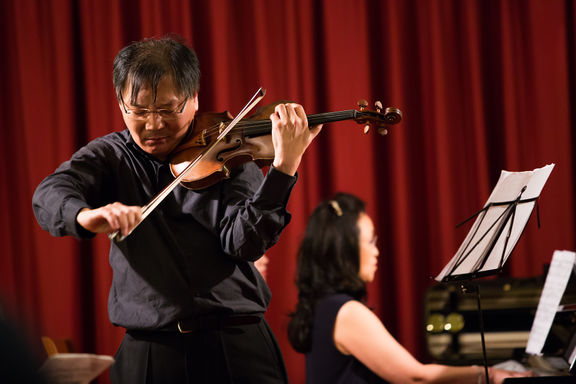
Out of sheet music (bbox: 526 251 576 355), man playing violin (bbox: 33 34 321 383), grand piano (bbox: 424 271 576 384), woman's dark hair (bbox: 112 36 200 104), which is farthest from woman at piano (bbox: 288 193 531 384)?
grand piano (bbox: 424 271 576 384)

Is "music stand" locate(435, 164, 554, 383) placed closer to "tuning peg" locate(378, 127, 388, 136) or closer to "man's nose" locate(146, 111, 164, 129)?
"tuning peg" locate(378, 127, 388, 136)

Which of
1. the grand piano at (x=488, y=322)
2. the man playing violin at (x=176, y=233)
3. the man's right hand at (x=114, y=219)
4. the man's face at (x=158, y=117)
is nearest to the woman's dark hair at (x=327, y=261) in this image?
the man playing violin at (x=176, y=233)

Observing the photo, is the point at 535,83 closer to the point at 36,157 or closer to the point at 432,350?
the point at 432,350

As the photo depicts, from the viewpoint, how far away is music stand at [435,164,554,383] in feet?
5.25

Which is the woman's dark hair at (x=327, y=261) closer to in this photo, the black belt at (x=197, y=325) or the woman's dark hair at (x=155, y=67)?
the black belt at (x=197, y=325)

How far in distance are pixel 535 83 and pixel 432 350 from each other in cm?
143

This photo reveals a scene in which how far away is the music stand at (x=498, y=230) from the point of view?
1602mm

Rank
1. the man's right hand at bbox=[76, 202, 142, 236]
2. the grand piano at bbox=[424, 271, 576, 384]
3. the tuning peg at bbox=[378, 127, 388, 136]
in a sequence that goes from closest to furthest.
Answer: the man's right hand at bbox=[76, 202, 142, 236] → the tuning peg at bbox=[378, 127, 388, 136] → the grand piano at bbox=[424, 271, 576, 384]

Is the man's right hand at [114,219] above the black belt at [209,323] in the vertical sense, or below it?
above

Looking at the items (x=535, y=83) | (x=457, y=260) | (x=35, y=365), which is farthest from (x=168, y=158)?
(x=535, y=83)

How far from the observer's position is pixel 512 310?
256 centimetres

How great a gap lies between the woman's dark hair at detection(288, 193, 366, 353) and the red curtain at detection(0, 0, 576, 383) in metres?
1.37

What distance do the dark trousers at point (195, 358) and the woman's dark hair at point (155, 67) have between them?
57 cm

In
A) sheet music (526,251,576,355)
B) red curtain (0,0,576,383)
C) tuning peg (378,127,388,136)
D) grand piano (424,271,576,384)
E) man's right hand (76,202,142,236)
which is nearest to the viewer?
man's right hand (76,202,142,236)
